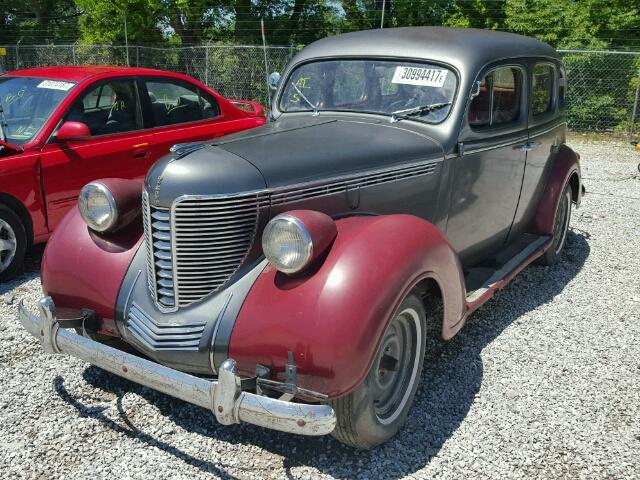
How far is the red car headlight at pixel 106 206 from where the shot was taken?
3125mm

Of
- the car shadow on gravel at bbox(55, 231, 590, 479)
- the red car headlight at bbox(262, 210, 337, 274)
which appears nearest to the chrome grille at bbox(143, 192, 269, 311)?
the red car headlight at bbox(262, 210, 337, 274)

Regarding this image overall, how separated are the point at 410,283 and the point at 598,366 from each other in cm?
179

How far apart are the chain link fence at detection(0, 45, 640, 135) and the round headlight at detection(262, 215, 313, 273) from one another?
11.4 metres

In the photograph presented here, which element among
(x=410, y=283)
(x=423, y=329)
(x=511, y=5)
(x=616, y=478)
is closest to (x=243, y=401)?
(x=410, y=283)

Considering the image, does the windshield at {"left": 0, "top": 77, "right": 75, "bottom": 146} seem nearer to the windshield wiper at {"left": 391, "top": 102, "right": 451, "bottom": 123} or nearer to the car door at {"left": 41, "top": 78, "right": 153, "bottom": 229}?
the car door at {"left": 41, "top": 78, "right": 153, "bottom": 229}

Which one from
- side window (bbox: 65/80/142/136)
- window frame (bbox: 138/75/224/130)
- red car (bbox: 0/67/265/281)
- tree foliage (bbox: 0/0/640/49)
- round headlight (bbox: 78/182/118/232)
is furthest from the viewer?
tree foliage (bbox: 0/0/640/49)

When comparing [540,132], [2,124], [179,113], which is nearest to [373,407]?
[540,132]

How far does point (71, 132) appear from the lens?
500 cm

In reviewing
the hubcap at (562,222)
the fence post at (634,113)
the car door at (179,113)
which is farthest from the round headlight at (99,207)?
the fence post at (634,113)

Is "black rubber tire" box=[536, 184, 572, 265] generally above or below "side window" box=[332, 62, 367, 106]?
below

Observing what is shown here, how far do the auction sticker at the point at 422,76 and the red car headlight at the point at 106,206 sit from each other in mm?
1862

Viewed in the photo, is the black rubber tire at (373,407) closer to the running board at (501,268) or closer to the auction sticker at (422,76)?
the running board at (501,268)

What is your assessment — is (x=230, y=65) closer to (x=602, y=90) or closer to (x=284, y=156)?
(x=602, y=90)

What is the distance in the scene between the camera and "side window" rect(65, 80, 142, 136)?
5.36 m
